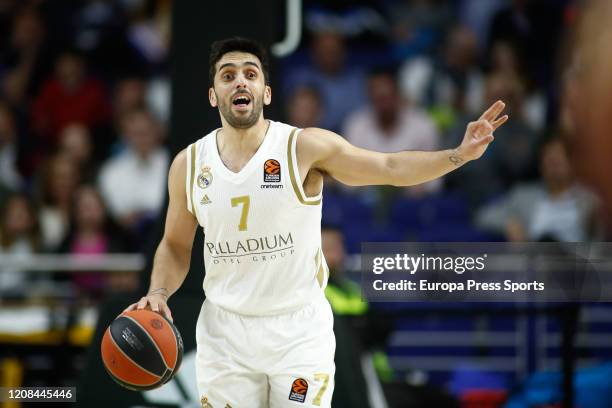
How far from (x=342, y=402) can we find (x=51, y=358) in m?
2.61

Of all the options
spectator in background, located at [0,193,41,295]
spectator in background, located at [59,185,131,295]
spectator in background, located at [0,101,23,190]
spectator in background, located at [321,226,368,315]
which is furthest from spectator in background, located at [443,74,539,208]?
spectator in background, located at [0,101,23,190]

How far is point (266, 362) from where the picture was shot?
16.5 feet

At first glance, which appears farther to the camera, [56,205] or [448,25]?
[448,25]

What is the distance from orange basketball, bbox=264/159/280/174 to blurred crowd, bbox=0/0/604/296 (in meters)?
2.43

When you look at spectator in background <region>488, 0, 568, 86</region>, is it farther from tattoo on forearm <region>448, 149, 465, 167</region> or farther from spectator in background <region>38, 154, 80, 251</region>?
tattoo on forearm <region>448, 149, 465, 167</region>

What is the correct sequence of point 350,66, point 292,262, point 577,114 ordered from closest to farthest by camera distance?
point 292,262 < point 577,114 < point 350,66

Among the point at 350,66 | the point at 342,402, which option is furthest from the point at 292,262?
the point at 350,66

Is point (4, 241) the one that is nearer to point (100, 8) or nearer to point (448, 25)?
point (100, 8)

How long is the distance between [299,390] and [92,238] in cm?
454

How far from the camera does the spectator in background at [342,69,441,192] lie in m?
9.38

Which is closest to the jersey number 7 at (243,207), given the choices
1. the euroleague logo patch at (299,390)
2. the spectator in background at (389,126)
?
Answer: the euroleague logo patch at (299,390)

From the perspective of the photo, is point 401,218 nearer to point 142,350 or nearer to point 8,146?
point 8,146

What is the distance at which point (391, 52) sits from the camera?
428 inches

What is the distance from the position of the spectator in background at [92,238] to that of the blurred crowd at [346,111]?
0.01 m
